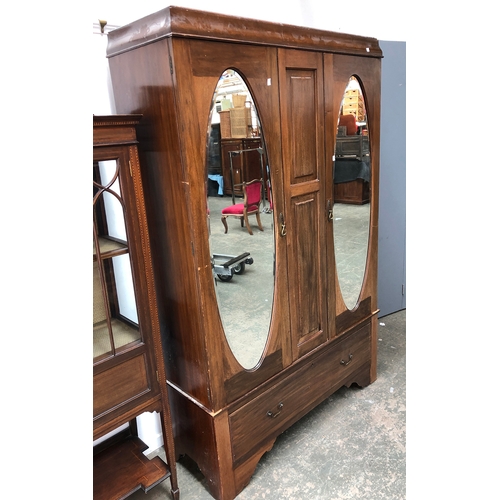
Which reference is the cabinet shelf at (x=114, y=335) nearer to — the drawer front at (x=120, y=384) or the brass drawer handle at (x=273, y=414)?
the drawer front at (x=120, y=384)

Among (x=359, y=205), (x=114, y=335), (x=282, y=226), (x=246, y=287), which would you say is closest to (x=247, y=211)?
(x=282, y=226)

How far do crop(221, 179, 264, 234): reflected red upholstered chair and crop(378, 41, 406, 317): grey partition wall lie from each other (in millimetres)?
1489

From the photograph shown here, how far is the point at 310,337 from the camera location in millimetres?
1919

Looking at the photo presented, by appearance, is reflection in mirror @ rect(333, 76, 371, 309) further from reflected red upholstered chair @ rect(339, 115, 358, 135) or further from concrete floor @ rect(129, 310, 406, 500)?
concrete floor @ rect(129, 310, 406, 500)

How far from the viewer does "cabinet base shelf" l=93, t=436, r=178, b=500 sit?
153cm

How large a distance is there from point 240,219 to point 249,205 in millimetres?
73

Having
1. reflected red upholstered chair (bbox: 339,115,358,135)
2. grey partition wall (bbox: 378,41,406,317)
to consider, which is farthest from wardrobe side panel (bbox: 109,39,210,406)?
grey partition wall (bbox: 378,41,406,317)

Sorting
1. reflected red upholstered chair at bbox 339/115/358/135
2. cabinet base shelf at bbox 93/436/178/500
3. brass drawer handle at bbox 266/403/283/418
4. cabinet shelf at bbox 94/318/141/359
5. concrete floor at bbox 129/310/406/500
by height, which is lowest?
concrete floor at bbox 129/310/406/500

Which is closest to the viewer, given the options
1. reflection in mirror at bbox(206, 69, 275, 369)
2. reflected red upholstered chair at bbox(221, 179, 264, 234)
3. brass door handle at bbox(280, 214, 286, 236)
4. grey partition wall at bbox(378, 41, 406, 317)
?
reflection in mirror at bbox(206, 69, 275, 369)

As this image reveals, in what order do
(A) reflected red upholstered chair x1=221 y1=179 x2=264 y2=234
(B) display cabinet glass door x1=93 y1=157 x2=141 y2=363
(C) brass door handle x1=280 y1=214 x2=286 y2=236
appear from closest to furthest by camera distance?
(B) display cabinet glass door x1=93 y1=157 x2=141 y2=363 → (A) reflected red upholstered chair x1=221 y1=179 x2=264 y2=234 → (C) brass door handle x1=280 y1=214 x2=286 y2=236
